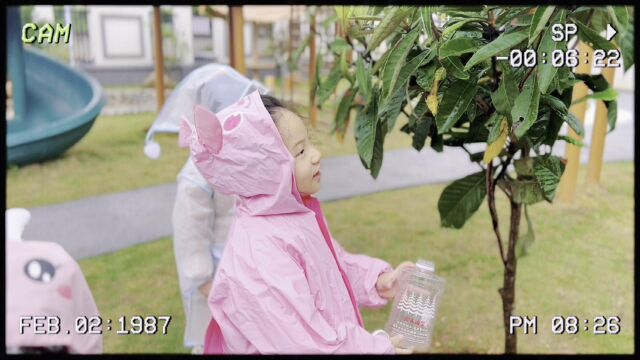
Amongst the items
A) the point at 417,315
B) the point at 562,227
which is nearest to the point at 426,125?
the point at 417,315

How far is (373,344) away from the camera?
1.27 m

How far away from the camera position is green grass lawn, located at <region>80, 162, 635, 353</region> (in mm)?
2676

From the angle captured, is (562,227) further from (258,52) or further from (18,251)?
(258,52)

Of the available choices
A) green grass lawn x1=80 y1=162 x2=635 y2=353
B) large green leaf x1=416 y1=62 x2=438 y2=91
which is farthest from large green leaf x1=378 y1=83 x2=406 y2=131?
green grass lawn x1=80 y1=162 x2=635 y2=353

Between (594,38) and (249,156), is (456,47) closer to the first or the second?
(594,38)

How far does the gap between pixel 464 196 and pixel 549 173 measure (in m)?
0.34

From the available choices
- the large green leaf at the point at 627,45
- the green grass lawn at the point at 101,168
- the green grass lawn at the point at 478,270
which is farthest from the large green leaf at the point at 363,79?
the green grass lawn at the point at 101,168

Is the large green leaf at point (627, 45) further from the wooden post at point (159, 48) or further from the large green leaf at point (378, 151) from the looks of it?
the wooden post at point (159, 48)

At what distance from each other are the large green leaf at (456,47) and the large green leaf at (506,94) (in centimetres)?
11

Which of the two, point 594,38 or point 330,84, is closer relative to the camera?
point 594,38

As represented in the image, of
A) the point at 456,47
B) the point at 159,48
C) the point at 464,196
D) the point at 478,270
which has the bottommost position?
the point at 478,270

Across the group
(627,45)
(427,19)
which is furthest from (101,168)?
(627,45)

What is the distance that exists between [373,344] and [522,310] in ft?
6.11

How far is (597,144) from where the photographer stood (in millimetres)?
4562
